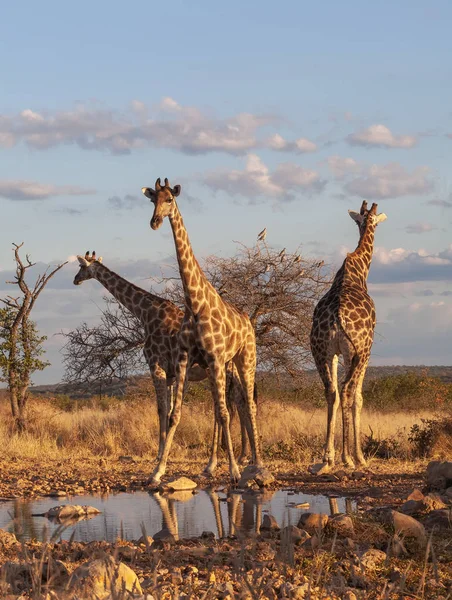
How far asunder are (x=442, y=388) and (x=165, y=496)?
74.4 feet

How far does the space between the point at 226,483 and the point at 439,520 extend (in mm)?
4434

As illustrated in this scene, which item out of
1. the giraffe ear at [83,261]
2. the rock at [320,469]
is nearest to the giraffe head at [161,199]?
the giraffe ear at [83,261]

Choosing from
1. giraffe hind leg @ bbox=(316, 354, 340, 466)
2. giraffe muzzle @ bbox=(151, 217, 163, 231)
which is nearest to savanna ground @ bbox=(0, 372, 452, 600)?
giraffe hind leg @ bbox=(316, 354, 340, 466)

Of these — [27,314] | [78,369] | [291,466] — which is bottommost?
[291,466]

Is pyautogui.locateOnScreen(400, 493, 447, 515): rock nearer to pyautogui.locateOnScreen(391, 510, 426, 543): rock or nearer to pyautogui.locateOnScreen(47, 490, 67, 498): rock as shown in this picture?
pyautogui.locateOnScreen(391, 510, 426, 543): rock

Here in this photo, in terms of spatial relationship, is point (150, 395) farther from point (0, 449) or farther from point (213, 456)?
point (213, 456)

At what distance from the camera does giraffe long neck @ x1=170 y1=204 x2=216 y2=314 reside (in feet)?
37.3

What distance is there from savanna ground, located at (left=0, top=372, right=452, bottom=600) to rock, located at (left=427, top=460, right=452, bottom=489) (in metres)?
0.45

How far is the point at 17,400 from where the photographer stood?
66.1 feet

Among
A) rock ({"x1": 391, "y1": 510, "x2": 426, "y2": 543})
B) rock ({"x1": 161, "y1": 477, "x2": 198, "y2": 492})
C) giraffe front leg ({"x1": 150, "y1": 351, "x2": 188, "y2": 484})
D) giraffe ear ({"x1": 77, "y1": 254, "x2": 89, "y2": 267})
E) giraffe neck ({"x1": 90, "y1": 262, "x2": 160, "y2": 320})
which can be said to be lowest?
rock ({"x1": 161, "y1": 477, "x2": 198, "y2": 492})

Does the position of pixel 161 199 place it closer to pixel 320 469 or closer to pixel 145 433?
pixel 320 469

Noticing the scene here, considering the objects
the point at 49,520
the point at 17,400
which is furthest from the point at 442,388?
the point at 49,520

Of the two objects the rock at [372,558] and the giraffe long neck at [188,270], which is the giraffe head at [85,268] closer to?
the giraffe long neck at [188,270]

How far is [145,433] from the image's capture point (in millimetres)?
17547
